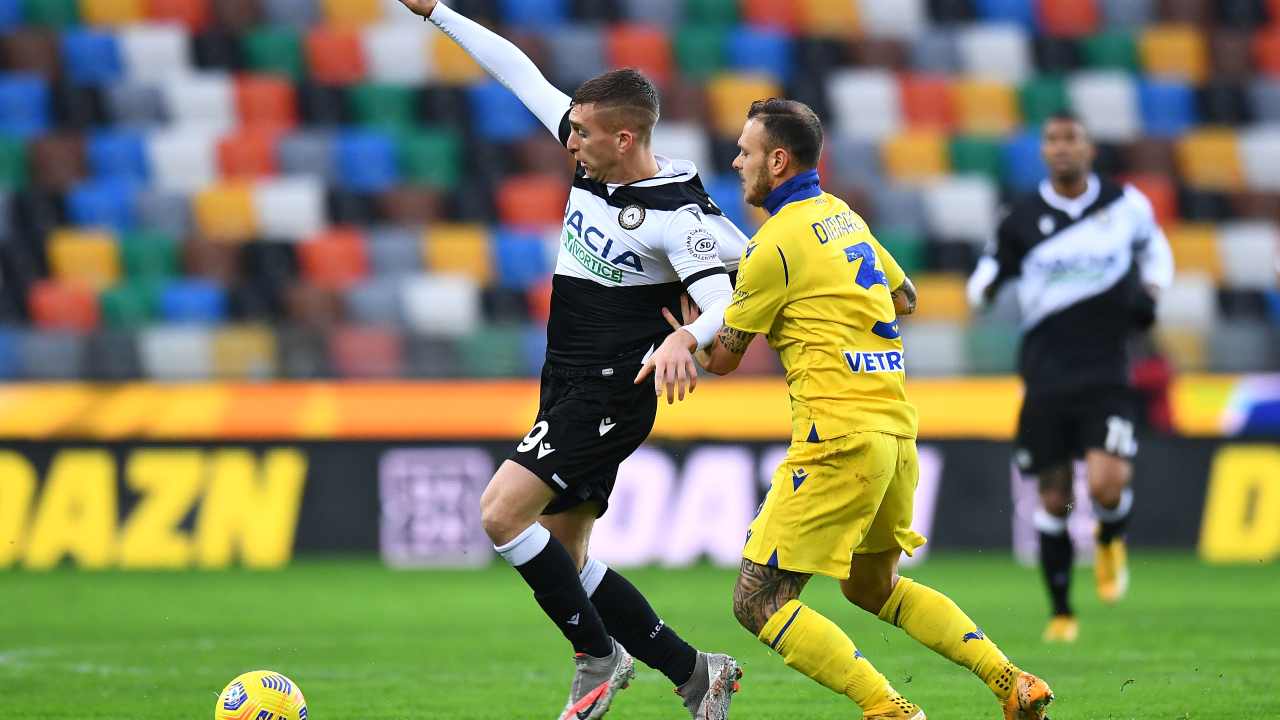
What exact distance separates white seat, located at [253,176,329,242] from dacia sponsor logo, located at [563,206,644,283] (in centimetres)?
1104

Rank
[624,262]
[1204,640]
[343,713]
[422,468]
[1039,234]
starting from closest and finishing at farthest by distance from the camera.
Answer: [624,262] → [343,713] → [1204,640] → [1039,234] → [422,468]

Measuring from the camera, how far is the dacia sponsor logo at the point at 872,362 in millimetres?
5484

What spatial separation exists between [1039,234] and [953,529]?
191 inches

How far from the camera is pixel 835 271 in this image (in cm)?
551

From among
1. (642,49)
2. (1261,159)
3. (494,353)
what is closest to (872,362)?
(494,353)

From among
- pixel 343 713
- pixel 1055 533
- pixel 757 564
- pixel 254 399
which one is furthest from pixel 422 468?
pixel 757 564

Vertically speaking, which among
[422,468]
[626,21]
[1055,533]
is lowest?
[422,468]

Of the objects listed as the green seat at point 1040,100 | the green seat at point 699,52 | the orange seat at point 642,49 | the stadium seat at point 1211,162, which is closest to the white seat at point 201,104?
the orange seat at point 642,49

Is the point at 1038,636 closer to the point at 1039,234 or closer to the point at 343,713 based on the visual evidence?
the point at 1039,234

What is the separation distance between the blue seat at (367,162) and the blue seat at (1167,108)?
26.6 feet

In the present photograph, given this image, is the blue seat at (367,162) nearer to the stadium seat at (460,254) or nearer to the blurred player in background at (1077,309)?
the stadium seat at (460,254)

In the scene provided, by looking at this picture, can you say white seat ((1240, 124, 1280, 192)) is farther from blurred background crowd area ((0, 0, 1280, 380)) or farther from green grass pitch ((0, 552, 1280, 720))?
green grass pitch ((0, 552, 1280, 720))

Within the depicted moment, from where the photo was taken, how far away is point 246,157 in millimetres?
17656

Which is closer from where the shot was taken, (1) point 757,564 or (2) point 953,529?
(1) point 757,564
